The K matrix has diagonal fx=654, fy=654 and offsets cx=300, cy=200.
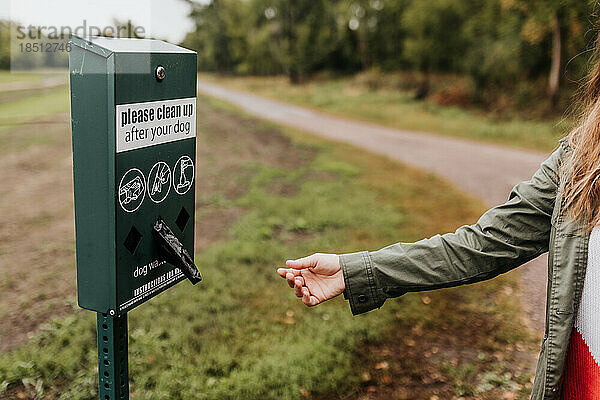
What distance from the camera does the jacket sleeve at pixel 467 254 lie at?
1.73m

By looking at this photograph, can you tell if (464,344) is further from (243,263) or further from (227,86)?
(227,86)

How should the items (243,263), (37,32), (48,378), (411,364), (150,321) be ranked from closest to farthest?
(48,378) < (411,364) < (150,321) < (37,32) < (243,263)

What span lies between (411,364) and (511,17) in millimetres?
16378

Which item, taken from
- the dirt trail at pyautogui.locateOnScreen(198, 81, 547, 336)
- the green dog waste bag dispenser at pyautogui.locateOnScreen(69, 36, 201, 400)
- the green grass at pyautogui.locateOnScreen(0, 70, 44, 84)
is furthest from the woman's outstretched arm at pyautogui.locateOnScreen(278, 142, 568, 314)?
the green grass at pyautogui.locateOnScreen(0, 70, 44, 84)

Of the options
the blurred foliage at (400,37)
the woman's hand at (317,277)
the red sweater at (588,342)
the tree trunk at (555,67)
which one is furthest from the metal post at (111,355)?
the tree trunk at (555,67)

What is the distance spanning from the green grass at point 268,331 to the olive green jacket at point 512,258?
5.93 ft

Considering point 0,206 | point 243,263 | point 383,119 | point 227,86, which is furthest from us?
→ point 227,86

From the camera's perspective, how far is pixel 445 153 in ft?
40.2

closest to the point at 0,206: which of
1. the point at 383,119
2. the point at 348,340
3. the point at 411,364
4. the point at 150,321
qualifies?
the point at 150,321

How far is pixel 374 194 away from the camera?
328 inches

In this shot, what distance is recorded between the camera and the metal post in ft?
6.28

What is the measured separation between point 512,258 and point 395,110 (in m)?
16.9

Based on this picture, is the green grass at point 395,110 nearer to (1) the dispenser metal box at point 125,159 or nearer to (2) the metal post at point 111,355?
(1) the dispenser metal box at point 125,159

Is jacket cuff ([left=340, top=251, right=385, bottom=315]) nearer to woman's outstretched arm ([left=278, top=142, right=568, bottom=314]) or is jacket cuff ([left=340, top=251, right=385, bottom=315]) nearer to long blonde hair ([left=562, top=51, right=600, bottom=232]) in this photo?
woman's outstretched arm ([left=278, top=142, right=568, bottom=314])
